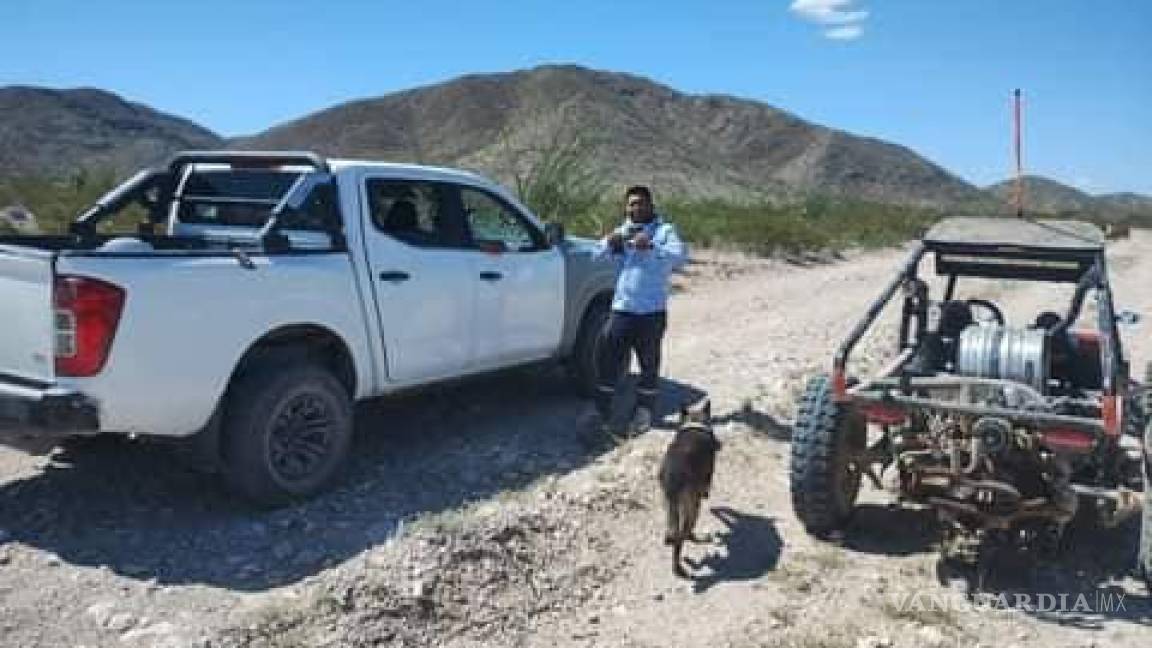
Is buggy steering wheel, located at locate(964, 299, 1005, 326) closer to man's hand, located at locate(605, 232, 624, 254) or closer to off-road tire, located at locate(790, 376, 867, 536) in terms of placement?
off-road tire, located at locate(790, 376, 867, 536)

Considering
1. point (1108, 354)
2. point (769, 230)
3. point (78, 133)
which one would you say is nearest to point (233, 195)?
point (1108, 354)

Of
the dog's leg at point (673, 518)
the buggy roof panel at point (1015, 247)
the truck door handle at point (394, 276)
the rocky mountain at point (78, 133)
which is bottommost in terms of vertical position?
the dog's leg at point (673, 518)

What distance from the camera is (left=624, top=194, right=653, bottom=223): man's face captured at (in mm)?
7035

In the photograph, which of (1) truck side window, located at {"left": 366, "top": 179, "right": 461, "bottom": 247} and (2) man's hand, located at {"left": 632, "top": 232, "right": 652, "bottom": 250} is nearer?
(1) truck side window, located at {"left": 366, "top": 179, "right": 461, "bottom": 247}

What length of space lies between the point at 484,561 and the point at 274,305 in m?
1.68

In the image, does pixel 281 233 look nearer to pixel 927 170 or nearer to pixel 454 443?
pixel 454 443

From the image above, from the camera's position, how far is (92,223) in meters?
6.39

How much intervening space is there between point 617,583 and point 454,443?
2.26 meters

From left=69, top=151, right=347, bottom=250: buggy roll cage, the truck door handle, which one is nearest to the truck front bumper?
left=69, top=151, right=347, bottom=250: buggy roll cage

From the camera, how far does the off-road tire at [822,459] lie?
5.27 metres

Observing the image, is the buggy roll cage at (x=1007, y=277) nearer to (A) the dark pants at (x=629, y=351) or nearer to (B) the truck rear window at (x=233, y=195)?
(A) the dark pants at (x=629, y=351)

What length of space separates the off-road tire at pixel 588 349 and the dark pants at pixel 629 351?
57 centimetres

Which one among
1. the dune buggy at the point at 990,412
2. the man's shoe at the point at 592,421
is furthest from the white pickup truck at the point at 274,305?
Answer: the dune buggy at the point at 990,412

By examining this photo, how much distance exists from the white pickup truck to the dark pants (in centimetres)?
51
